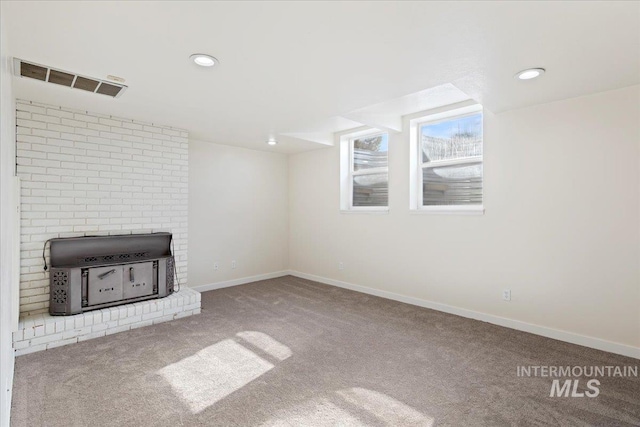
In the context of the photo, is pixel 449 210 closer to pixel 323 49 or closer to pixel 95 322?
pixel 323 49

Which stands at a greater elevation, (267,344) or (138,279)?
(138,279)

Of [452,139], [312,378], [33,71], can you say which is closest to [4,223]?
[33,71]

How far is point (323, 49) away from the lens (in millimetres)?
2137

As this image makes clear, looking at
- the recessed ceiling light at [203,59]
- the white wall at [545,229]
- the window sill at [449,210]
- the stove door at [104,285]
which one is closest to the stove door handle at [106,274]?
the stove door at [104,285]

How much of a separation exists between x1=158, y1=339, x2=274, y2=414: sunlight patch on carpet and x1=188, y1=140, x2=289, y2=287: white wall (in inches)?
89.0

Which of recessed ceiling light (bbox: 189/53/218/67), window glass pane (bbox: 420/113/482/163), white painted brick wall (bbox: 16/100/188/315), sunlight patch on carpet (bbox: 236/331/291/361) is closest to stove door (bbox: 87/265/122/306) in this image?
white painted brick wall (bbox: 16/100/188/315)

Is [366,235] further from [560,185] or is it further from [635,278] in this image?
[635,278]

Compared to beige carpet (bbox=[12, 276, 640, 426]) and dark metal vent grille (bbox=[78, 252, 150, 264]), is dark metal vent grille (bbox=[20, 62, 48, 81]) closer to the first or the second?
dark metal vent grille (bbox=[78, 252, 150, 264])

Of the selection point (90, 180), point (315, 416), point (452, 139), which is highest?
point (452, 139)

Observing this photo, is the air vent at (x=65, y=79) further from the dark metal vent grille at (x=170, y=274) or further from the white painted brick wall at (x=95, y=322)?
the white painted brick wall at (x=95, y=322)

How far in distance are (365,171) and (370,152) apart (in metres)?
0.30

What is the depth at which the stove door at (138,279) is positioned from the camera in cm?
354

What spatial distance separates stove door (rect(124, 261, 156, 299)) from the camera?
3535 mm

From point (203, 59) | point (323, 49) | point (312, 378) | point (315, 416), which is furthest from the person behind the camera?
point (312, 378)
